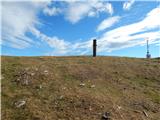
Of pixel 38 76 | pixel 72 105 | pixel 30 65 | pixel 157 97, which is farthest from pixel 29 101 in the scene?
pixel 157 97

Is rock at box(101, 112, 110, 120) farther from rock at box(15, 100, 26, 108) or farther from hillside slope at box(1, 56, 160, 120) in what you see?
rock at box(15, 100, 26, 108)

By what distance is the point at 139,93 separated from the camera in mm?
14648

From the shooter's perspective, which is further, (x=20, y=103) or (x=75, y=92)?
(x=75, y=92)

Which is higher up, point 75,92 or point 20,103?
point 75,92

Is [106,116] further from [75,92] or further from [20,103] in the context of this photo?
[20,103]

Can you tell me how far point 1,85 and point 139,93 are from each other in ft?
27.3

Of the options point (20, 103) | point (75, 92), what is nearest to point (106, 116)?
point (75, 92)

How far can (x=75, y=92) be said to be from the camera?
43.0 ft

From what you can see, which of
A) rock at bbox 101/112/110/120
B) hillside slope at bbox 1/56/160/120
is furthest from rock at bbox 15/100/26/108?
rock at bbox 101/112/110/120

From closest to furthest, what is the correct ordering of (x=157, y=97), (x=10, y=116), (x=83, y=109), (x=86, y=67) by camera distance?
(x=10, y=116), (x=83, y=109), (x=157, y=97), (x=86, y=67)

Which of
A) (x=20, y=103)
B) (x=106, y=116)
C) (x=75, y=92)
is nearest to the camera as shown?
(x=106, y=116)

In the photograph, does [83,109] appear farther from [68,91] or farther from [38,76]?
[38,76]

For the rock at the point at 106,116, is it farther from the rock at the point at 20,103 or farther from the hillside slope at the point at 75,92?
the rock at the point at 20,103

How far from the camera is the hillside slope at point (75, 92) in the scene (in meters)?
11.2
